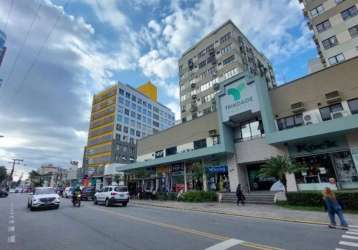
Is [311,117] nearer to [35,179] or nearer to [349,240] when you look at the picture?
[349,240]

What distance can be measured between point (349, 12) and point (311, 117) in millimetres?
21514

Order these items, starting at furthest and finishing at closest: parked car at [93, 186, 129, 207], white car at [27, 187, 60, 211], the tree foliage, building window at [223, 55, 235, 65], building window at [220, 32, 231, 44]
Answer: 1. building window at [220, 32, 231, 44]
2. building window at [223, 55, 235, 65]
3. parked car at [93, 186, 129, 207]
4. white car at [27, 187, 60, 211]
5. the tree foliage

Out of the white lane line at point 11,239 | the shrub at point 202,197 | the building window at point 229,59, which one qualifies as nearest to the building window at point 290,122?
the shrub at point 202,197

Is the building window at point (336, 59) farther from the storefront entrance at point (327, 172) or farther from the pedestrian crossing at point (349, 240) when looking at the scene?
the pedestrian crossing at point (349, 240)

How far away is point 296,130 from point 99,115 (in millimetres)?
67471

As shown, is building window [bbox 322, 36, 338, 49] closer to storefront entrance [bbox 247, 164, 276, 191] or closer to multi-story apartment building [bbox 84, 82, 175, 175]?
storefront entrance [bbox 247, 164, 276, 191]

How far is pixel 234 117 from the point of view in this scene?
2330cm

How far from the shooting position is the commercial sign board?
2170cm

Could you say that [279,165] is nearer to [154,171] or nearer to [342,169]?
[342,169]

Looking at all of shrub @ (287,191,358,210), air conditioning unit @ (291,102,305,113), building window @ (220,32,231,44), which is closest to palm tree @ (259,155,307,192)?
shrub @ (287,191,358,210)

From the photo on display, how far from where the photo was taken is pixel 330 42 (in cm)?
2992

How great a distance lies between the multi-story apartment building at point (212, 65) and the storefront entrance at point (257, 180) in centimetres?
2339

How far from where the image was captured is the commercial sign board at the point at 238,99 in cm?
2170

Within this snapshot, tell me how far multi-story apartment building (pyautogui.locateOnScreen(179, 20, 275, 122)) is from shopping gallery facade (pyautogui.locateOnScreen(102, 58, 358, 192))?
19.9 m
